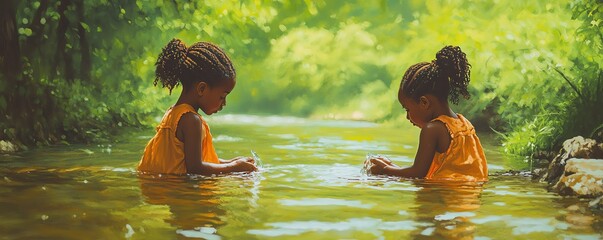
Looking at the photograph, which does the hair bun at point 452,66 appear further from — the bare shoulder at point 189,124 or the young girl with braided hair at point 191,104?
the bare shoulder at point 189,124

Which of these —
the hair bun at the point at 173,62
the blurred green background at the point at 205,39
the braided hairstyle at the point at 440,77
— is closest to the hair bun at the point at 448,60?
the braided hairstyle at the point at 440,77

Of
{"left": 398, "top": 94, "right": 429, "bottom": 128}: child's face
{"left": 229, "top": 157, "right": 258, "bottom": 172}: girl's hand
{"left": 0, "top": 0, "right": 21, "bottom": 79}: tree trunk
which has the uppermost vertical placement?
{"left": 0, "top": 0, "right": 21, "bottom": 79}: tree trunk

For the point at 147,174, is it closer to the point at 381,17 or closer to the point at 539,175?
→ the point at 539,175

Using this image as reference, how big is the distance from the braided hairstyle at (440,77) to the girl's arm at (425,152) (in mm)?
333

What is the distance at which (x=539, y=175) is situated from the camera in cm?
861

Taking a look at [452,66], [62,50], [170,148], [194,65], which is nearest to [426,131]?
[452,66]

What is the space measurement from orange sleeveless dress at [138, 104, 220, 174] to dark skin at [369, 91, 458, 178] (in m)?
1.76

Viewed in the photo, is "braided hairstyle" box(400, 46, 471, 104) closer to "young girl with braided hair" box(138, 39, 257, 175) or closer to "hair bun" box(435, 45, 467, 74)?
"hair bun" box(435, 45, 467, 74)

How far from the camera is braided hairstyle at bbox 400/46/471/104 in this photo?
7.70 meters

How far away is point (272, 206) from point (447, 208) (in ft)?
4.08

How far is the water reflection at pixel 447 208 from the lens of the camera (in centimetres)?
511

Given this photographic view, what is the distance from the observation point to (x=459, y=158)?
774cm

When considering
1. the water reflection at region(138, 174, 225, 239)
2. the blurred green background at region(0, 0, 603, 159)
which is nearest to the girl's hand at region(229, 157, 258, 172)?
the water reflection at region(138, 174, 225, 239)

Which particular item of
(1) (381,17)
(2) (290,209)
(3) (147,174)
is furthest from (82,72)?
(1) (381,17)
